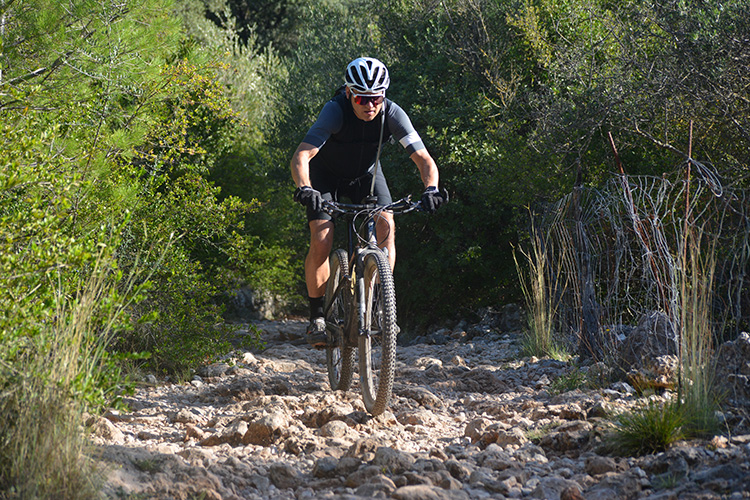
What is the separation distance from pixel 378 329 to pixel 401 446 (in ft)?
2.85

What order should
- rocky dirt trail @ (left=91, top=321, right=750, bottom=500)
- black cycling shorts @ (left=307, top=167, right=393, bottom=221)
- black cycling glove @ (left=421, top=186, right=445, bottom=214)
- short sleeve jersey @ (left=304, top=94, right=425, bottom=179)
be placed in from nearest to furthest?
rocky dirt trail @ (left=91, top=321, right=750, bottom=500) < black cycling glove @ (left=421, top=186, right=445, bottom=214) < short sleeve jersey @ (left=304, top=94, right=425, bottom=179) < black cycling shorts @ (left=307, top=167, right=393, bottom=221)

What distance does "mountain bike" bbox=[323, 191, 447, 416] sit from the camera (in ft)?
13.8

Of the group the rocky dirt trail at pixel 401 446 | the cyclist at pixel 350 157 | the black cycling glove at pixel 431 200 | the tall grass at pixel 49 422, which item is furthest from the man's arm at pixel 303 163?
the tall grass at pixel 49 422

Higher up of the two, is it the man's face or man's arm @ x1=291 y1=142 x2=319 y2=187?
the man's face

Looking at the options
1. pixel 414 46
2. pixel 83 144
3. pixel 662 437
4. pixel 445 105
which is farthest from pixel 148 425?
pixel 414 46

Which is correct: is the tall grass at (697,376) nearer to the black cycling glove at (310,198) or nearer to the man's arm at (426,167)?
the man's arm at (426,167)

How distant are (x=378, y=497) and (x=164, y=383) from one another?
3485mm

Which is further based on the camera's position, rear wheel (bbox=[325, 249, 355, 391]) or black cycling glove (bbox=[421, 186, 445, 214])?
rear wheel (bbox=[325, 249, 355, 391])

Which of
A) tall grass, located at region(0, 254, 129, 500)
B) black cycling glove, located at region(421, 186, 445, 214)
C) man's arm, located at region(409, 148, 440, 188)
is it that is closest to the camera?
tall grass, located at region(0, 254, 129, 500)

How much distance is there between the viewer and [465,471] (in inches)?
132

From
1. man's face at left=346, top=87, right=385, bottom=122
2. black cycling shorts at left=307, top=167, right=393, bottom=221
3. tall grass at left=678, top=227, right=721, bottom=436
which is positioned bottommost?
tall grass at left=678, top=227, right=721, bottom=436

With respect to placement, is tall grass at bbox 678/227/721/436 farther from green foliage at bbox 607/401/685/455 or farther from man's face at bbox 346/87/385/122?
man's face at bbox 346/87/385/122

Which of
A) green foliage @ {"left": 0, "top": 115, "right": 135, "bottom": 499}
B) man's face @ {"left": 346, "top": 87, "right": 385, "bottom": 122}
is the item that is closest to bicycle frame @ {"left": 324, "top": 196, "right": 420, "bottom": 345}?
man's face @ {"left": 346, "top": 87, "right": 385, "bottom": 122}

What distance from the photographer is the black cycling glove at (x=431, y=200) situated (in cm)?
443
